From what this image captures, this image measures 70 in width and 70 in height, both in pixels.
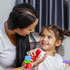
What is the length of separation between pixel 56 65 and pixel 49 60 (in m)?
0.08

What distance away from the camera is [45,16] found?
1.53m

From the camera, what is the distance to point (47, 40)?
1.27m

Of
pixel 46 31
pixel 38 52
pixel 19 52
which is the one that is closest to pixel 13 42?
pixel 19 52

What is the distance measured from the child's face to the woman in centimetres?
17

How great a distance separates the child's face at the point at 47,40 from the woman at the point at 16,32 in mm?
171

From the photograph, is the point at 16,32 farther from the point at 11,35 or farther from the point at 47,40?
the point at 47,40

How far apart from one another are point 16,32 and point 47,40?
1.14ft

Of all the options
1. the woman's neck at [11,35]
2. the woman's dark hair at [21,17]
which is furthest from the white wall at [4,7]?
the woman's dark hair at [21,17]

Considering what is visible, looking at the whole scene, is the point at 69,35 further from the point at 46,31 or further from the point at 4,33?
the point at 4,33

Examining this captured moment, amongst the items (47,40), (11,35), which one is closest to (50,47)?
(47,40)

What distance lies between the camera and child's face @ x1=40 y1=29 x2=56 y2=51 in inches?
49.6

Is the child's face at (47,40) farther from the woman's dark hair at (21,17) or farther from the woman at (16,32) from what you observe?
the woman's dark hair at (21,17)

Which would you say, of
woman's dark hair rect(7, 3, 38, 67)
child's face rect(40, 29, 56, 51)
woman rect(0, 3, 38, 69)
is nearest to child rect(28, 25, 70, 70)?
child's face rect(40, 29, 56, 51)

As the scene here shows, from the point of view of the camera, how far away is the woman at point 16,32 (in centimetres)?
89
